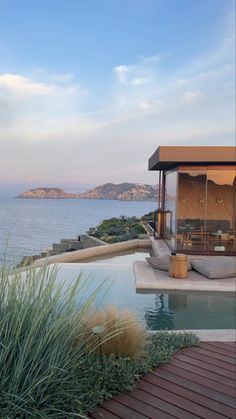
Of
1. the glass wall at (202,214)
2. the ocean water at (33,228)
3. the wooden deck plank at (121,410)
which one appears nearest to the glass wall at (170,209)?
the glass wall at (202,214)

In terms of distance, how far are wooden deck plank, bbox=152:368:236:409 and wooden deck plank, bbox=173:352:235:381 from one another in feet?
0.97

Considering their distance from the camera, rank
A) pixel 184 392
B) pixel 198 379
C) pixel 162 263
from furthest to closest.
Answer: pixel 162 263
pixel 198 379
pixel 184 392

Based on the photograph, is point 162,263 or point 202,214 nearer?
point 162,263

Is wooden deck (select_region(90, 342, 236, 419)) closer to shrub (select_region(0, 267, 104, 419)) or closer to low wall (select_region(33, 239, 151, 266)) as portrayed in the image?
shrub (select_region(0, 267, 104, 419))

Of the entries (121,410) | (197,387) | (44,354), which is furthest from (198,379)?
(44,354)

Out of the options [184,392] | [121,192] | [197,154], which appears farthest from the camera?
[121,192]

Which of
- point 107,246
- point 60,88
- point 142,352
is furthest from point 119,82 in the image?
point 142,352

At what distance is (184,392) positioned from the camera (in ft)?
8.65

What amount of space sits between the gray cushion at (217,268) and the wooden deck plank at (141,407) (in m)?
5.03

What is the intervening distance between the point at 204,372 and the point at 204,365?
151 mm

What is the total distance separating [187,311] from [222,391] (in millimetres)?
3063

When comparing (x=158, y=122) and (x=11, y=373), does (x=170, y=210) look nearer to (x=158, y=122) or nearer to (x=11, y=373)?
(x=158, y=122)

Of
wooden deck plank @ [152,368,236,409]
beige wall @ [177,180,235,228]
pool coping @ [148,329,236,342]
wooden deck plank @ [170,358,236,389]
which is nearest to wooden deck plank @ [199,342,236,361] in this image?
pool coping @ [148,329,236,342]

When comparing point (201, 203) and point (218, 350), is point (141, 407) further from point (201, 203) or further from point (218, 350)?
point (201, 203)
